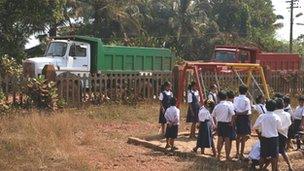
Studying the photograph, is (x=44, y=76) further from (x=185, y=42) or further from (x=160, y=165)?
(x=185, y=42)

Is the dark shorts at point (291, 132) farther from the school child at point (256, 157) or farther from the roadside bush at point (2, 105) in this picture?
the roadside bush at point (2, 105)

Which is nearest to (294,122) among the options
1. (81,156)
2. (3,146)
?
(81,156)

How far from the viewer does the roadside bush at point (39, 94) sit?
14.5 meters

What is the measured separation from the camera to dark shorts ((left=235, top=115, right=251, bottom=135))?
1016 cm

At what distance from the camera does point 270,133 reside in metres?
8.83

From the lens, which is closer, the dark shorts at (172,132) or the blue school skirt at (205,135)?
the blue school skirt at (205,135)

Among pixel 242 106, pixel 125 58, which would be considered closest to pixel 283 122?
pixel 242 106

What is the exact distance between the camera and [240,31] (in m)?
56.9

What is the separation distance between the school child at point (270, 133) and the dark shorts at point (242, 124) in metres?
1.18

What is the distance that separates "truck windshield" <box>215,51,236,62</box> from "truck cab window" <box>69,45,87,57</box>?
7908mm

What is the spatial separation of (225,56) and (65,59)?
908 cm

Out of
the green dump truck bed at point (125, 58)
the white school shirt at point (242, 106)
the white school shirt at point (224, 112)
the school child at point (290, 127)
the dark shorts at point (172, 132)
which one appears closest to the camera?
the white school shirt at point (224, 112)

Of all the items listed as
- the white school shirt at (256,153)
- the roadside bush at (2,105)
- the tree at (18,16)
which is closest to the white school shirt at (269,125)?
the white school shirt at (256,153)

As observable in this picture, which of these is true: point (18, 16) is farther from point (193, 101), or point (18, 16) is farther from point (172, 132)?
point (172, 132)
